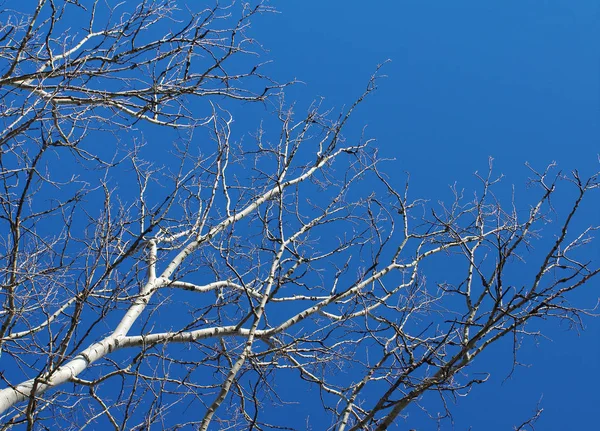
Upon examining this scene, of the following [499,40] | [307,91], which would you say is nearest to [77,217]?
[307,91]

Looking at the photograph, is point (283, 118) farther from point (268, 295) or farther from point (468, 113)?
point (468, 113)

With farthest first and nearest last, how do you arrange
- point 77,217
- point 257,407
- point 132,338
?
Result: point 77,217 < point 132,338 < point 257,407

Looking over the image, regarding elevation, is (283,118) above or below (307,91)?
below

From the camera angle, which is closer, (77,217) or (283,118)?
(283,118)

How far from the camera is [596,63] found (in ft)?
57.3

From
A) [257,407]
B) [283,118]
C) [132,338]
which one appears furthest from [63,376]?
[283,118]

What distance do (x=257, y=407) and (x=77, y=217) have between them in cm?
1418

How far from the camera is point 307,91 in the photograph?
18.0 m

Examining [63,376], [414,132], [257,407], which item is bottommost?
[257,407]

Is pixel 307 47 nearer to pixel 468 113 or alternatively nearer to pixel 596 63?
pixel 468 113

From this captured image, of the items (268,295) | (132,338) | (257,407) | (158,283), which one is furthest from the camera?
(158,283)

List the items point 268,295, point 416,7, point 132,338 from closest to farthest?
point 268,295, point 132,338, point 416,7

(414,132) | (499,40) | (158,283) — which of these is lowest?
(158,283)

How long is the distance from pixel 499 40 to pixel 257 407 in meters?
15.8
